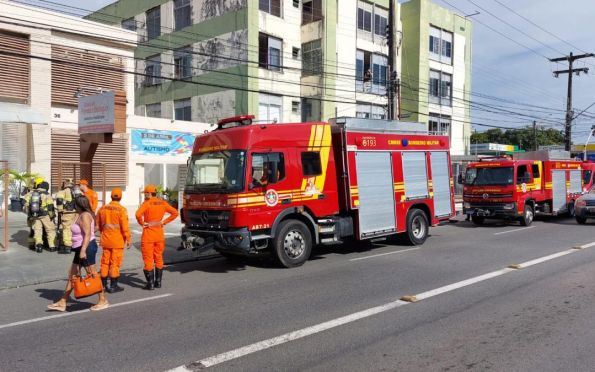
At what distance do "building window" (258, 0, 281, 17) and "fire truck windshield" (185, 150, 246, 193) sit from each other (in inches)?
767

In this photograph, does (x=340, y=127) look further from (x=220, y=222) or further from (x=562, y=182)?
(x=562, y=182)

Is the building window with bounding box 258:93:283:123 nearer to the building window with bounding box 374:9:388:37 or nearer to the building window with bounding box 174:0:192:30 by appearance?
the building window with bounding box 174:0:192:30

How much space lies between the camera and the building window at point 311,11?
96.7 ft

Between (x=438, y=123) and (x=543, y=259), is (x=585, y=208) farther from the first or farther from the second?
(x=438, y=123)

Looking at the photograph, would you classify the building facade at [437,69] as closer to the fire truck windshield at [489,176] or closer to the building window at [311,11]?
the building window at [311,11]

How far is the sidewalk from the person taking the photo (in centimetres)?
884

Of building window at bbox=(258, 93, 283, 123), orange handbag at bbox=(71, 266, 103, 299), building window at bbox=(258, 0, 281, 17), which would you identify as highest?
building window at bbox=(258, 0, 281, 17)

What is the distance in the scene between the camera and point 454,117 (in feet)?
132

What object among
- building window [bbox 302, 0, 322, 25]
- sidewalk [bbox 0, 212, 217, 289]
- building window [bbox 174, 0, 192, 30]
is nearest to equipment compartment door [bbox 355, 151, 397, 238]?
sidewalk [bbox 0, 212, 217, 289]

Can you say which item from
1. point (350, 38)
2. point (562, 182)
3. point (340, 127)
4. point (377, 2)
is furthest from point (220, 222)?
point (377, 2)

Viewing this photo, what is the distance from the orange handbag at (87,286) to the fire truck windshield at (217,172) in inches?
127

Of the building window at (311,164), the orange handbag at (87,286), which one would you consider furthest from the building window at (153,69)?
the orange handbag at (87,286)

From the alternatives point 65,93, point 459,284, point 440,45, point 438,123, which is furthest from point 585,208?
point 440,45

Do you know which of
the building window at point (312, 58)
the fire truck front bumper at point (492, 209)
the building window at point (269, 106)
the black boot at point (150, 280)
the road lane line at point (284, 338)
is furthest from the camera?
the building window at point (312, 58)
